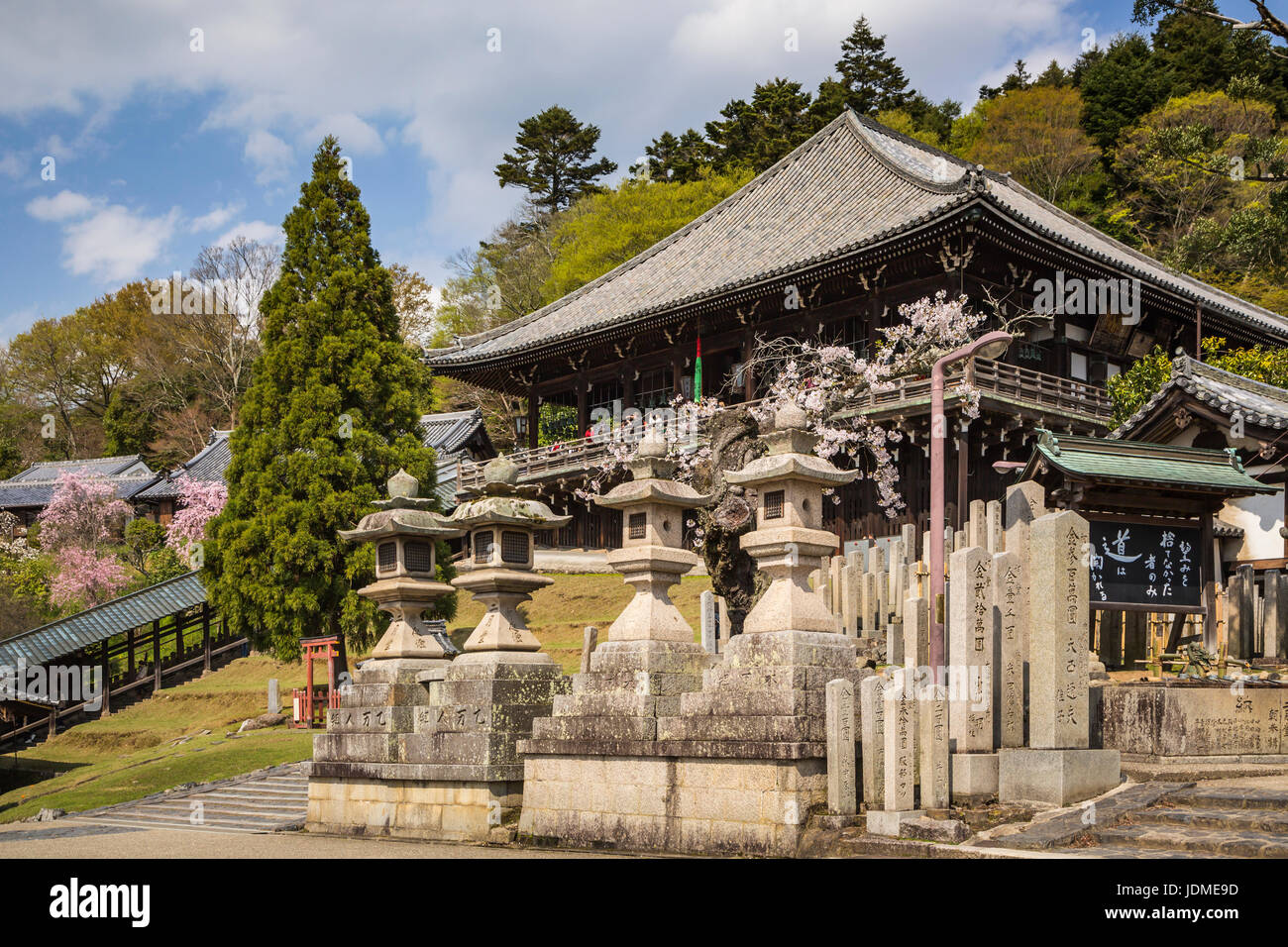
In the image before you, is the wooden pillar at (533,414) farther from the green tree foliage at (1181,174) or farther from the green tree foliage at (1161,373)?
the green tree foliage at (1181,174)

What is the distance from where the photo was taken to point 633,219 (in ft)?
152

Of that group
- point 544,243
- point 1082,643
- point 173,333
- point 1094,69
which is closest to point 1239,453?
point 1082,643

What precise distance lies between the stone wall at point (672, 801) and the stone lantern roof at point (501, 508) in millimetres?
2671

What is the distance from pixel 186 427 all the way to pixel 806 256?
129 ft

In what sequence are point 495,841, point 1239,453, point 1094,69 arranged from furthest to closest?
point 1094,69
point 1239,453
point 495,841

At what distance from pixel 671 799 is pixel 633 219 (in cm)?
3876

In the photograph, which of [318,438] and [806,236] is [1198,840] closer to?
[318,438]

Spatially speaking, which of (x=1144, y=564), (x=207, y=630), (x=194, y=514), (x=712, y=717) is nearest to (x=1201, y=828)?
(x=712, y=717)

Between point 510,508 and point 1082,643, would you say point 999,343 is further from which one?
point 510,508

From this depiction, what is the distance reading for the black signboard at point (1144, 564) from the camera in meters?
13.1

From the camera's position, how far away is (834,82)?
51781mm

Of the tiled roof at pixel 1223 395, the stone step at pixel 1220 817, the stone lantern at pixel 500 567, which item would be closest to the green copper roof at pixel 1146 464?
the tiled roof at pixel 1223 395

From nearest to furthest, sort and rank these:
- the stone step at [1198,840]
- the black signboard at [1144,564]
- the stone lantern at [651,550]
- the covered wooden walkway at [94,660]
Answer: the stone step at [1198,840], the stone lantern at [651,550], the black signboard at [1144,564], the covered wooden walkway at [94,660]

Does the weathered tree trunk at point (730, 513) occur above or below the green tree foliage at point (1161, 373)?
below
